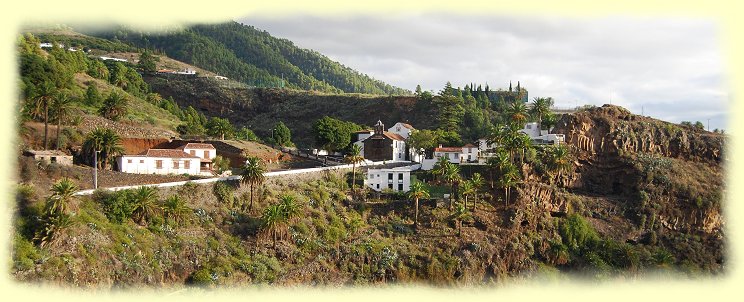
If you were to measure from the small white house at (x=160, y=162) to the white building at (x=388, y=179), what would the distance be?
599 inches

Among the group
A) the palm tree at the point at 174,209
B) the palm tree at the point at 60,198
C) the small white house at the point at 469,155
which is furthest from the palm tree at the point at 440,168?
the palm tree at the point at 60,198

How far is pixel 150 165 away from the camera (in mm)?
52406

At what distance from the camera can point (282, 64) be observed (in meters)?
188

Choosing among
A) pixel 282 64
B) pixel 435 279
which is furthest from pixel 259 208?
pixel 282 64

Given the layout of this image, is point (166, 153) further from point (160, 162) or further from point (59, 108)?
point (59, 108)

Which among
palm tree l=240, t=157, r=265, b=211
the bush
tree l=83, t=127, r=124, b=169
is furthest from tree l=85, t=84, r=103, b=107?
palm tree l=240, t=157, r=265, b=211

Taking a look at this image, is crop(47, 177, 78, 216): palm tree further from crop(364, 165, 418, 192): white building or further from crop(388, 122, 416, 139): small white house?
crop(388, 122, 416, 139): small white house

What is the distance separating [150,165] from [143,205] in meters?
10.3

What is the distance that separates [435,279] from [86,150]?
92.5 ft

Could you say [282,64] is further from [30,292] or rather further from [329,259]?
[30,292]

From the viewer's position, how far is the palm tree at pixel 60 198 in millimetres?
37812

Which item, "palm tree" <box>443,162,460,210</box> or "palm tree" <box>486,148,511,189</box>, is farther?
"palm tree" <box>486,148,511,189</box>

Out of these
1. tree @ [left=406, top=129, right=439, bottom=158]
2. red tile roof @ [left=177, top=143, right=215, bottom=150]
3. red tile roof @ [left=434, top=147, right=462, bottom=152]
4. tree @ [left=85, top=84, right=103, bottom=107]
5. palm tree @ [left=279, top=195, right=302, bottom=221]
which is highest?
tree @ [left=85, top=84, right=103, bottom=107]

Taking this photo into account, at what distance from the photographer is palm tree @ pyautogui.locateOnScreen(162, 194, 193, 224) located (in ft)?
145
